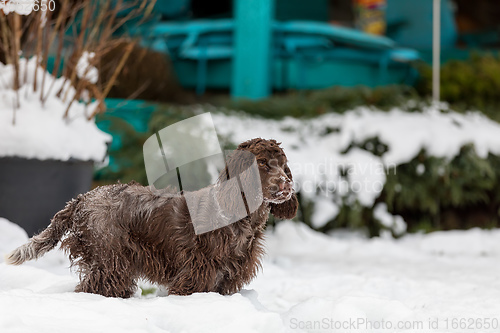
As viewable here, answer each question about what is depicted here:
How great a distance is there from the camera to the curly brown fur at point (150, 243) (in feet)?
5.74

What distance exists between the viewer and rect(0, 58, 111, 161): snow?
95.1 inches

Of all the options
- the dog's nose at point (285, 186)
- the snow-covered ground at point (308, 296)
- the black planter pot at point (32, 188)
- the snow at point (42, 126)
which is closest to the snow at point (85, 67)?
the snow at point (42, 126)

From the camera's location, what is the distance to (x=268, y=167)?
5.55ft

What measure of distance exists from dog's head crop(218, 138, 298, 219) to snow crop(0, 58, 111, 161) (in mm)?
1113

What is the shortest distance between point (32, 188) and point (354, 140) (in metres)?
2.88

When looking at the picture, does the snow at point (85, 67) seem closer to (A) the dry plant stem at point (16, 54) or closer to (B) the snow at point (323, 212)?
(A) the dry plant stem at point (16, 54)

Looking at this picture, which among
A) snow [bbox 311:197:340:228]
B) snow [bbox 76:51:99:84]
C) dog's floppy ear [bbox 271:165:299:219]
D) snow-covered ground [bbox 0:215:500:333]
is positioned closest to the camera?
snow-covered ground [bbox 0:215:500:333]

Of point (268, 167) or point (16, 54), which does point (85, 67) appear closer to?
point (16, 54)

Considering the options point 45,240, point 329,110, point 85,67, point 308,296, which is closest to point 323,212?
point 329,110

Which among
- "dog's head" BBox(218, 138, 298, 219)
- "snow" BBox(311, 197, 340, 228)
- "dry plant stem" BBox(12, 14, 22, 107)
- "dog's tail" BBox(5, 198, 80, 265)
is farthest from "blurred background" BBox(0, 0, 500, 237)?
"dog's head" BBox(218, 138, 298, 219)

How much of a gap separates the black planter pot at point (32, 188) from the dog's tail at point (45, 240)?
18.0 inches

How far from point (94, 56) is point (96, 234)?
1144 mm

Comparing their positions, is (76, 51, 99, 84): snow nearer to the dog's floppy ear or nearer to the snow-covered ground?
the snow-covered ground

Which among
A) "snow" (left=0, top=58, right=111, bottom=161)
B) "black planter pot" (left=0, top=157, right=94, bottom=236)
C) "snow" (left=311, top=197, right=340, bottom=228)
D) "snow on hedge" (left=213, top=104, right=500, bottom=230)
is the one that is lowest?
"snow" (left=311, top=197, right=340, bottom=228)
